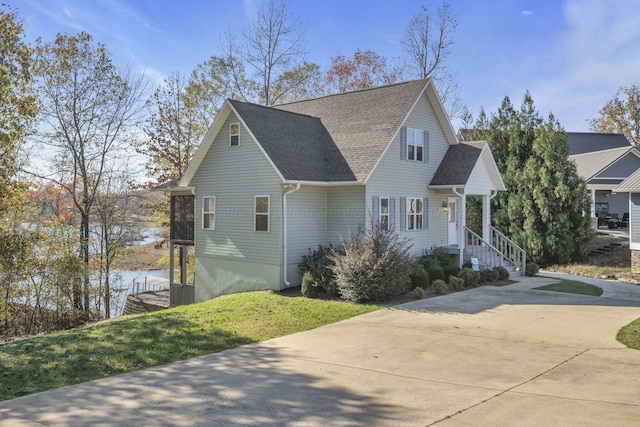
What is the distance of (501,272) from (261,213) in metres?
9.16

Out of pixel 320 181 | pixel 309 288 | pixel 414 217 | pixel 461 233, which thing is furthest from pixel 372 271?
pixel 461 233

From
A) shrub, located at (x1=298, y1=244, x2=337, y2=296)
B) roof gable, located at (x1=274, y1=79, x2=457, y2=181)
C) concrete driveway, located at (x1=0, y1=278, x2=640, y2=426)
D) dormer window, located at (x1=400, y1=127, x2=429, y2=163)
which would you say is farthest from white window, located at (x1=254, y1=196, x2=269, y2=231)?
concrete driveway, located at (x1=0, y1=278, x2=640, y2=426)

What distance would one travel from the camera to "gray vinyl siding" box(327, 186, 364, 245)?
16756 mm

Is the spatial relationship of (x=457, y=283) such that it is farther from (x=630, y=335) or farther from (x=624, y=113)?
(x=624, y=113)

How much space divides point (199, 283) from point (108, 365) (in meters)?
11.4

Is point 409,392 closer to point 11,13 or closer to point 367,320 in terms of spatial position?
point 367,320

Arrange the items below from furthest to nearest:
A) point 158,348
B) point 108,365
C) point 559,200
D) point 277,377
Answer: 1. point 559,200
2. point 158,348
3. point 108,365
4. point 277,377

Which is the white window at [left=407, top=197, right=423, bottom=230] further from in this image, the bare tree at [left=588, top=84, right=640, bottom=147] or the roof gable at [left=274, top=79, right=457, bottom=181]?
the bare tree at [left=588, top=84, right=640, bottom=147]

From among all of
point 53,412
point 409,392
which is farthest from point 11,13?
point 409,392

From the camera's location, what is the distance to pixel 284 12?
3098cm

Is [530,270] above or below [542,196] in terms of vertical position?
below

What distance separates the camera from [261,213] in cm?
1691

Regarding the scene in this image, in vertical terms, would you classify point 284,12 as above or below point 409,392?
above

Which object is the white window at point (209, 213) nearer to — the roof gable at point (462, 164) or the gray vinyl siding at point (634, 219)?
the roof gable at point (462, 164)
